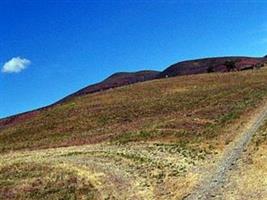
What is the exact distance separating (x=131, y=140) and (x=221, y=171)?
21.8m

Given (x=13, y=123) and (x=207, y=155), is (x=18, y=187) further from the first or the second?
(x=13, y=123)

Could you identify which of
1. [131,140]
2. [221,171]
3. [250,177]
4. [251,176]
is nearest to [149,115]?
[131,140]

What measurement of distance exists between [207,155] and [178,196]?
40.4ft

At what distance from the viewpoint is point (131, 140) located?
60.1m

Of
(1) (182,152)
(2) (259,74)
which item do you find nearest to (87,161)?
(1) (182,152)

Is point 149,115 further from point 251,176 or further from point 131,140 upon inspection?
point 251,176

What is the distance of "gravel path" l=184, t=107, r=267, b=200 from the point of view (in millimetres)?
33625

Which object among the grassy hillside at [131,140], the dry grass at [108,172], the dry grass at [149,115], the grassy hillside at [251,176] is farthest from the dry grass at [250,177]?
the dry grass at [149,115]

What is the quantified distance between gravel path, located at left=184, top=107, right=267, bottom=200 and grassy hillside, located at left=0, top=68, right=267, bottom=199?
918 mm

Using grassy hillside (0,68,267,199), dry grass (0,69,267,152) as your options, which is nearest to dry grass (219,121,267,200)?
grassy hillside (0,68,267,199)

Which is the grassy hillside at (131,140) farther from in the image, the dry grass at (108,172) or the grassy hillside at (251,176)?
the grassy hillside at (251,176)

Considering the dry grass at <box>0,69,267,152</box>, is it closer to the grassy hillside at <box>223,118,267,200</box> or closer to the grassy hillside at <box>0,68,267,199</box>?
the grassy hillside at <box>0,68,267,199</box>

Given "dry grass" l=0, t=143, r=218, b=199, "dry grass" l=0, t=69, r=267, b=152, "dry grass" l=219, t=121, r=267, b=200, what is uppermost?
"dry grass" l=0, t=69, r=267, b=152

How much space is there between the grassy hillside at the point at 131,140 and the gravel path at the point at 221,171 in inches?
36.1
